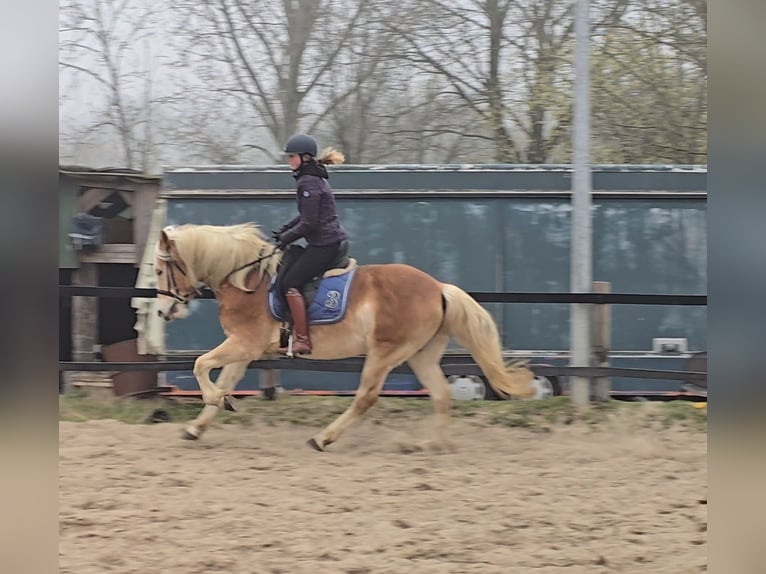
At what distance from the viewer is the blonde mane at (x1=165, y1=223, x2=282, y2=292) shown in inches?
187

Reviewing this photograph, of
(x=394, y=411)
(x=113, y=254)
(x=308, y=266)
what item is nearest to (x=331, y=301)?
(x=308, y=266)

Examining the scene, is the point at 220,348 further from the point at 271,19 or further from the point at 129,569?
the point at 271,19

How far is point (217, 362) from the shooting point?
473 cm

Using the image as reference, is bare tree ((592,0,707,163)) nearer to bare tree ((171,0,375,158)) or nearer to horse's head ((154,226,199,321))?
bare tree ((171,0,375,158))

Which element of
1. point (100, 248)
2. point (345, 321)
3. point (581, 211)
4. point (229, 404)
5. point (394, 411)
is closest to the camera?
point (345, 321)

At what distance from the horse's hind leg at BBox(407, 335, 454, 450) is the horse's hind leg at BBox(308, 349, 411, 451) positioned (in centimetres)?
16

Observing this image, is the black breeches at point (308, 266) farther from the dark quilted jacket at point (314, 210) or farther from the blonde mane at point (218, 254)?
the blonde mane at point (218, 254)

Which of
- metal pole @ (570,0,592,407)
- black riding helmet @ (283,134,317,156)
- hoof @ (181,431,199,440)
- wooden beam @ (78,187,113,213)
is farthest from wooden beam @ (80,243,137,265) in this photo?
metal pole @ (570,0,592,407)

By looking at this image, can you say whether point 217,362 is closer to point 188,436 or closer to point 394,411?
point 188,436

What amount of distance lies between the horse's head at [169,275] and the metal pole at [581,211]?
2.72 metres

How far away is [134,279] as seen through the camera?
5.62m

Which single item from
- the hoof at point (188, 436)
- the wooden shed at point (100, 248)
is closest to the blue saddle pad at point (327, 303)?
the hoof at point (188, 436)

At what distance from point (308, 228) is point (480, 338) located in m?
1.27
